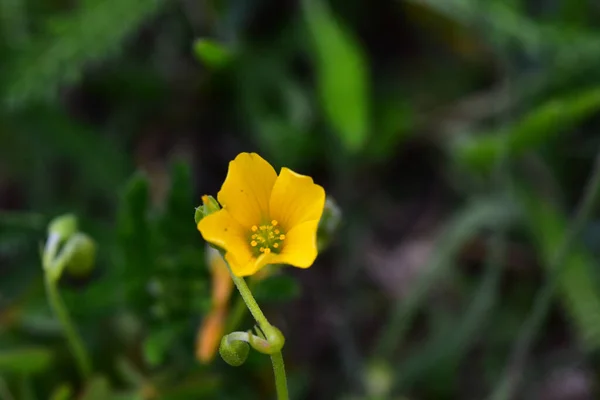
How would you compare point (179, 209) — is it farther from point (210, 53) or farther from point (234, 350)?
point (234, 350)

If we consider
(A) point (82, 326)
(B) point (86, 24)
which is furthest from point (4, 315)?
(B) point (86, 24)

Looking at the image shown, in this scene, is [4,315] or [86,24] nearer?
[4,315]

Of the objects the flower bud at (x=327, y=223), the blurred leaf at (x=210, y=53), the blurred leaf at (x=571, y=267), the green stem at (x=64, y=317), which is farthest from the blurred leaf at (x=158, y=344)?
the blurred leaf at (x=571, y=267)

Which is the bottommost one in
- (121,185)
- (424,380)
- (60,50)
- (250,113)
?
(424,380)

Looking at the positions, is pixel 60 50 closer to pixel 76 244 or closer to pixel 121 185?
pixel 121 185

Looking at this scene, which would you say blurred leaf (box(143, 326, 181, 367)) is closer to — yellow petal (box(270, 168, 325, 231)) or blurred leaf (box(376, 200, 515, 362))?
yellow petal (box(270, 168, 325, 231))

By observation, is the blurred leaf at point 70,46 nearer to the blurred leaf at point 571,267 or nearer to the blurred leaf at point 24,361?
the blurred leaf at point 24,361
